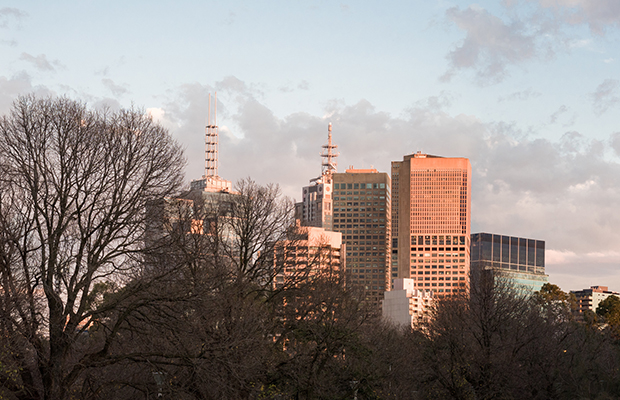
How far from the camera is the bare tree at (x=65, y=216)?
84.1ft

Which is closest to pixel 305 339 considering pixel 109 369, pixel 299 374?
pixel 299 374

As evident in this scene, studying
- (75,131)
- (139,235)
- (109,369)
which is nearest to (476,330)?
(109,369)

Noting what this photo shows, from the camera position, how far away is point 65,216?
27.5m

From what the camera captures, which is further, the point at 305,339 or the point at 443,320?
the point at 443,320

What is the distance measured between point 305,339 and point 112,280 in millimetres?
14733

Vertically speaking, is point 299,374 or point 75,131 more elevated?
point 75,131

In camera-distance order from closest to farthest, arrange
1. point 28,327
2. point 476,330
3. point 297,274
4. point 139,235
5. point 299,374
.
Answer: point 28,327 < point 139,235 < point 299,374 < point 297,274 < point 476,330

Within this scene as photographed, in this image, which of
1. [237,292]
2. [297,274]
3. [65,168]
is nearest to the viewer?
[65,168]

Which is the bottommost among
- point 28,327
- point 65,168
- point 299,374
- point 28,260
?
point 299,374

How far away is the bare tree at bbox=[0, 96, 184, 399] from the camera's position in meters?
25.6

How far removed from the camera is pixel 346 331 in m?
40.5

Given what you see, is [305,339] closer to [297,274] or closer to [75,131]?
[297,274]

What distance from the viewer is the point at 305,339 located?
39969 millimetres

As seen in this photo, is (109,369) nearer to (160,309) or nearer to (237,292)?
(237,292)
